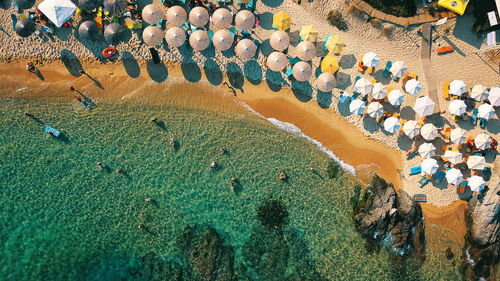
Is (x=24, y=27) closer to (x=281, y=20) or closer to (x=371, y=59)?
(x=281, y=20)

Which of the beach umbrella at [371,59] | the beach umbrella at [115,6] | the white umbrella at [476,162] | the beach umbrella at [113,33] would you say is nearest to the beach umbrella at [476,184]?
the white umbrella at [476,162]

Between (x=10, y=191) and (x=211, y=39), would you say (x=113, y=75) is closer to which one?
(x=211, y=39)

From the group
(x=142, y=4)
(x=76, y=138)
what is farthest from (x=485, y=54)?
(x=76, y=138)

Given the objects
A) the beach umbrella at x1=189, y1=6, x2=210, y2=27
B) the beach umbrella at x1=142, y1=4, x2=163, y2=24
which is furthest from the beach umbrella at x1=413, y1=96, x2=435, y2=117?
the beach umbrella at x1=142, y1=4, x2=163, y2=24

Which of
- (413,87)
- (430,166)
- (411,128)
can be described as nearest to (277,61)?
(413,87)

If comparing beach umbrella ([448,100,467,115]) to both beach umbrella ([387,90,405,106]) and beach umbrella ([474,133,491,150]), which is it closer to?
beach umbrella ([474,133,491,150])

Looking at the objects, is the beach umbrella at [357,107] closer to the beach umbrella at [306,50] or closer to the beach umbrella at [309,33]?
the beach umbrella at [306,50]
